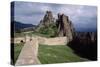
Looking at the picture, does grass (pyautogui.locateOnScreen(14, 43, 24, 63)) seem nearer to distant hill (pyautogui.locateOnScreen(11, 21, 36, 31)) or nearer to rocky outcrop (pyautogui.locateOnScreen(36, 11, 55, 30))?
distant hill (pyautogui.locateOnScreen(11, 21, 36, 31))

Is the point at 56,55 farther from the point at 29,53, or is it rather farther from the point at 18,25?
the point at 18,25

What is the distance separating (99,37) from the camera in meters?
2.99

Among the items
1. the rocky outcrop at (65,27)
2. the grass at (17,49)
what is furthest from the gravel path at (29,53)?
the rocky outcrop at (65,27)

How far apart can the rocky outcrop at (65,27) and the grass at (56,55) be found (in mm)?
160

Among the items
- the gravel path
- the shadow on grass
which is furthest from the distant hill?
the shadow on grass

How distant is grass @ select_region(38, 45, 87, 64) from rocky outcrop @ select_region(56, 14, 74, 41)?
160mm

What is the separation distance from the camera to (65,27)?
2.75m

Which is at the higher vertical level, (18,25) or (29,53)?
(18,25)

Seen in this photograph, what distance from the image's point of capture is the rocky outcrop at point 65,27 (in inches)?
107

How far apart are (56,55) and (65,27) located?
0.38 meters

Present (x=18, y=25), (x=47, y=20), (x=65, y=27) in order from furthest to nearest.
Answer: (x=65, y=27) < (x=47, y=20) < (x=18, y=25)

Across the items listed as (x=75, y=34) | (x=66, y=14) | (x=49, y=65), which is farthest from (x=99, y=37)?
(x=49, y=65)

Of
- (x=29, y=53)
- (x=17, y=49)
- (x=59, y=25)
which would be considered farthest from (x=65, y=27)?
(x=17, y=49)

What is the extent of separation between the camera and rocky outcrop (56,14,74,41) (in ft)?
8.88
